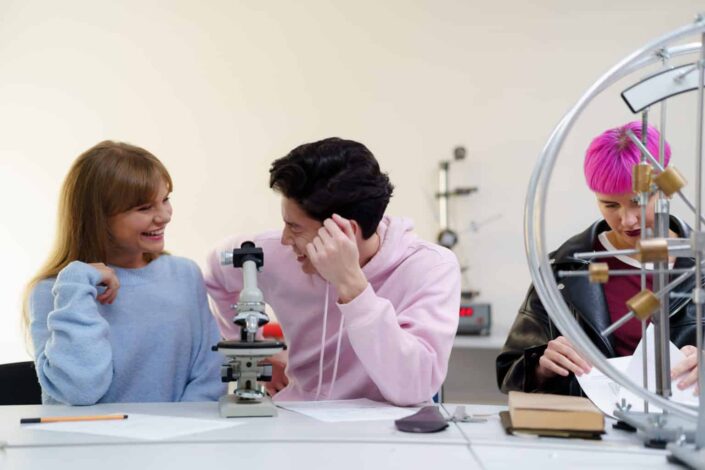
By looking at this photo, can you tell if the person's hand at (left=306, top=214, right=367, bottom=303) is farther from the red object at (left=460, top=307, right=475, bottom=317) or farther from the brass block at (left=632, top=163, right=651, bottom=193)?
the red object at (left=460, top=307, right=475, bottom=317)

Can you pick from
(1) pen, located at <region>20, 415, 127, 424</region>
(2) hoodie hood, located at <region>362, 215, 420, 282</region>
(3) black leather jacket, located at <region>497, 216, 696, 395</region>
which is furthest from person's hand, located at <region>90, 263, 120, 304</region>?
(3) black leather jacket, located at <region>497, 216, 696, 395</region>

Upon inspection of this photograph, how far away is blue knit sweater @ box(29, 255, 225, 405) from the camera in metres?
1.52

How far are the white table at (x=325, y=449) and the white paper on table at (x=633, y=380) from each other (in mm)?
123

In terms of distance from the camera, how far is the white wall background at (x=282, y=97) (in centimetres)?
357

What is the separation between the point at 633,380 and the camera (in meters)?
1.19

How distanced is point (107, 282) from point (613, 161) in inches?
45.6

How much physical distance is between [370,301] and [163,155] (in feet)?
8.48

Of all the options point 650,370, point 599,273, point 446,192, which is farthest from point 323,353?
point 446,192

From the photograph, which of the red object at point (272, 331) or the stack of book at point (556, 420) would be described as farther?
the red object at point (272, 331)

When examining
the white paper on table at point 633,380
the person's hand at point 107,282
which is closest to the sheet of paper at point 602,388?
the white paper on table at point 633,380

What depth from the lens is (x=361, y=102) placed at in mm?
3721

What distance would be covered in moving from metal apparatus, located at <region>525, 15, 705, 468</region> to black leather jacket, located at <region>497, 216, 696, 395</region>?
452 millimetres

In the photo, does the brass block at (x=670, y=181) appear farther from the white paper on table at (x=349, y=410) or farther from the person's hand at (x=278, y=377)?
the person's hand at (x=278, y=377)

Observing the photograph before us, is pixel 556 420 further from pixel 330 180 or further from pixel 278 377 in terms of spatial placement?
pixel 278 377
